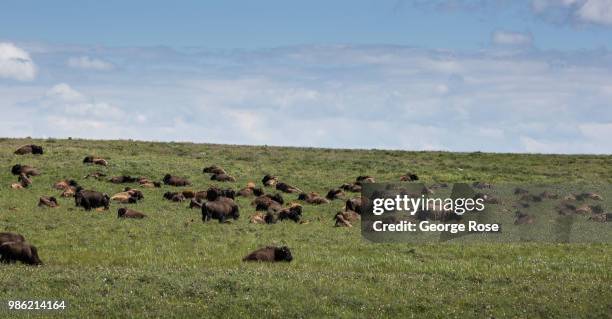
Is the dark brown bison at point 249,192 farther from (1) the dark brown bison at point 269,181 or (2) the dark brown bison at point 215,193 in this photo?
(1) the dark brown bison at point 269,181

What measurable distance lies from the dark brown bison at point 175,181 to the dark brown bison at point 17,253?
83.1 feet

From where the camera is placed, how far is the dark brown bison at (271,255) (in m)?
25.7

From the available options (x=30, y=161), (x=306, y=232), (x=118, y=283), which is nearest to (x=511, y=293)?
(x=118, y=283)

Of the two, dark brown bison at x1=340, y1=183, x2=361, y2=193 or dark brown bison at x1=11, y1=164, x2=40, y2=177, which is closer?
dark brown bison at x1=340, y1=183, x2=361, y2=193

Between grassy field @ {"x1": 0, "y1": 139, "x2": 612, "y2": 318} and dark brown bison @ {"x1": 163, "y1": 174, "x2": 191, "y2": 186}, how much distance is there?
1551mm

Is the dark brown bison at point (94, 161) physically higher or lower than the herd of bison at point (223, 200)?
higher

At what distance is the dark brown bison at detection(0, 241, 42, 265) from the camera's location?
23328 millimetres

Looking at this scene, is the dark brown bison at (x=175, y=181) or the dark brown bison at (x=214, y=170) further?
the dark brown bison at (x=214, y=170)

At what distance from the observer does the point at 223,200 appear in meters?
36.8

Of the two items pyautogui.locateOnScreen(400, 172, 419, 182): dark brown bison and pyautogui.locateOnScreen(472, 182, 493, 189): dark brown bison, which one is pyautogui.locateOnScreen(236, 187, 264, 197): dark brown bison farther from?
pyautogui.locateOnScreen(472, 182, 493, 189): dark brown bison

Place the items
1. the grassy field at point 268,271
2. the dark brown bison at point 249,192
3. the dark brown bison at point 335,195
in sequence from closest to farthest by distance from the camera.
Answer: the grassy field at point 268,271
the dark brown bison at point 249,192
the dark brown bison at point 335,195

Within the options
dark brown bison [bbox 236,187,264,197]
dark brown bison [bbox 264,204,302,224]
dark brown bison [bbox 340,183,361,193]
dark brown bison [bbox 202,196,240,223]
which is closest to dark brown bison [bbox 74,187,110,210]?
dark brown bison [bbox 202,196,240,223]

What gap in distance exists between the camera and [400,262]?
86.4 ft

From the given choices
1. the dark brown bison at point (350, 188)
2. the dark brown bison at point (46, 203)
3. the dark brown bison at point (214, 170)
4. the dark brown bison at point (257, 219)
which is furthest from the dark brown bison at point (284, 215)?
the dark brown bison at point (214, 170)
